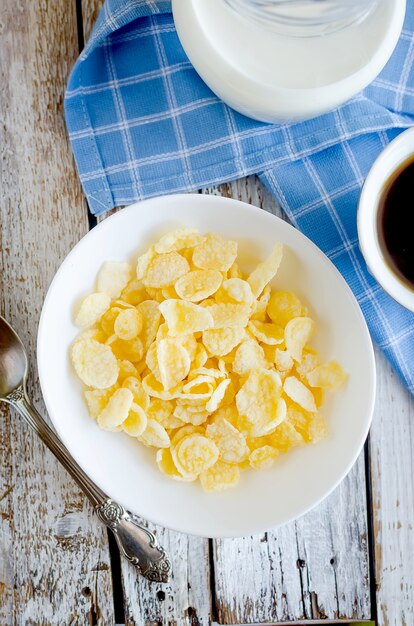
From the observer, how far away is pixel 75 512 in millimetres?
906

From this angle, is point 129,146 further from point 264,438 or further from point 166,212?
point 264,438

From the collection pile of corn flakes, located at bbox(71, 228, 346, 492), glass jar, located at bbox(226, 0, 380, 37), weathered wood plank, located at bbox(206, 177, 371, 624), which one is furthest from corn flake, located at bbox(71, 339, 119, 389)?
glass jar, located at bbox(226, 0, 380, 37)

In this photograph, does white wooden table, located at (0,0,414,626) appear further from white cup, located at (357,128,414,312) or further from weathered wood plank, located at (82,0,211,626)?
white cup, located at (357,128,414,312)

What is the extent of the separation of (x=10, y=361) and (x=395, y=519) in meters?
0.52

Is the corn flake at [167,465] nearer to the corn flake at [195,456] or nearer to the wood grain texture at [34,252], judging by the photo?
the corn flake at [195,456]

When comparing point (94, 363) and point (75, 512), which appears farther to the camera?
point (75, 512)

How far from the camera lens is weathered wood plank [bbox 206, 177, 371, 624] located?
3.01 feet

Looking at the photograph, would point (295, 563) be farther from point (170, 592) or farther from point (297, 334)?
point (297, 334)

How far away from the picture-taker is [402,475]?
0.93 metres

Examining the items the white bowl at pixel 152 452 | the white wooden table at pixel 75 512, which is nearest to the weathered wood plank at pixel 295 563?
the white wooden table at pixel 75 512

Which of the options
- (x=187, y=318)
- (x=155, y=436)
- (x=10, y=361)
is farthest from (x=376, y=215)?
(x=10, y=361)

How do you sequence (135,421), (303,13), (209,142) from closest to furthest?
(303,13), (135,421), (209,142)

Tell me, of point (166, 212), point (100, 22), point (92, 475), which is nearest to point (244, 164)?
point (166, 212)

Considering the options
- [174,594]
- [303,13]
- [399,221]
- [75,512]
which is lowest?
[174,594]
